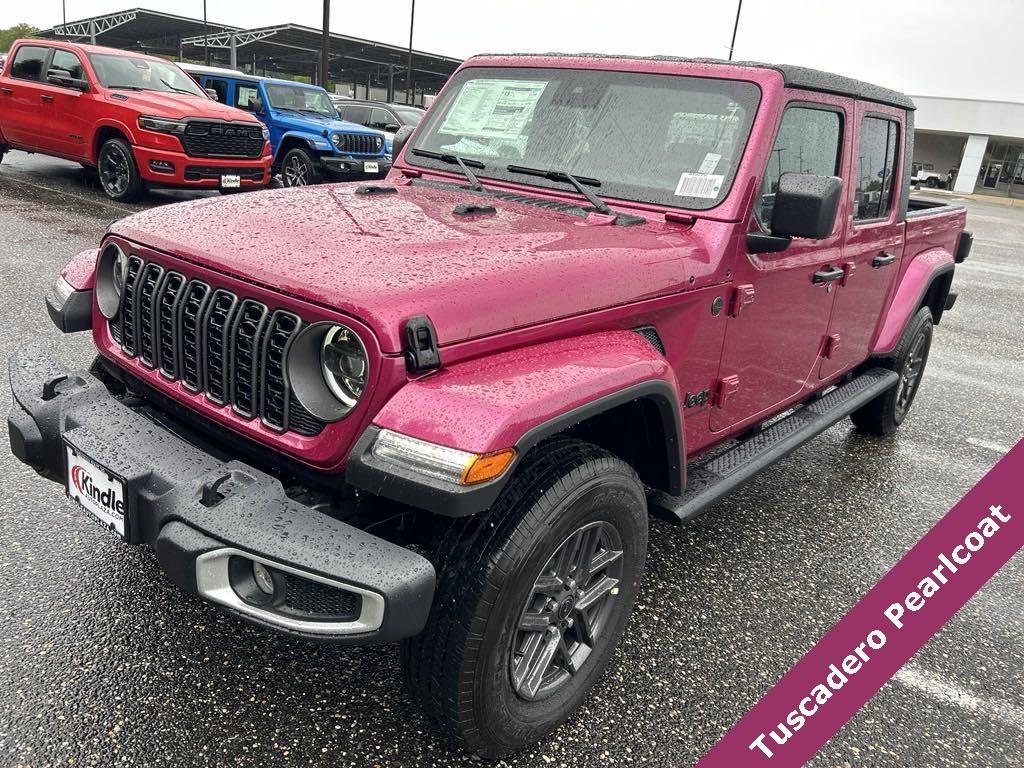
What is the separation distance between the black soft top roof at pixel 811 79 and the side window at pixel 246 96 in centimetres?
1023

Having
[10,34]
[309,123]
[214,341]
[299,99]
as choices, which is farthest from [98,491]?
[10,34]

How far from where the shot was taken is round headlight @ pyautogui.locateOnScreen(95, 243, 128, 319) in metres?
2.49

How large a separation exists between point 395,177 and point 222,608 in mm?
2150

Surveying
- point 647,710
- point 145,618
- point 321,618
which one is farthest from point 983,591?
point 145,618

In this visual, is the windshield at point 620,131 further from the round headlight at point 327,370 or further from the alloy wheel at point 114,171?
the alloy wheel at point 114,171

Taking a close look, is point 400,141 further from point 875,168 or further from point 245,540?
point 245,540

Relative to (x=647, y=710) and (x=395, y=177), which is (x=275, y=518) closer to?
(x=647, y=710)

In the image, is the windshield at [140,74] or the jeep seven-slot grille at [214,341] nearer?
the jeep seven-slot grille at [214,341]

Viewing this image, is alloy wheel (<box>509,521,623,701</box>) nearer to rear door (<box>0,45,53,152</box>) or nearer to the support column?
rear door (<box>0,45,53,152</box>)

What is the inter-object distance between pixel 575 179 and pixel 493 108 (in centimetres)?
63

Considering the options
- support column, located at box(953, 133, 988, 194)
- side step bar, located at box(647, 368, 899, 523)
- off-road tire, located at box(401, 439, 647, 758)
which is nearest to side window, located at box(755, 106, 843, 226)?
side step bar, located at box(647, 368, 899, 523)

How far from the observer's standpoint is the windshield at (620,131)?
2822 millimetres

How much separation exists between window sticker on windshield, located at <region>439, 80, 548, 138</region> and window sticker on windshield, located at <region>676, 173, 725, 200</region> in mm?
748

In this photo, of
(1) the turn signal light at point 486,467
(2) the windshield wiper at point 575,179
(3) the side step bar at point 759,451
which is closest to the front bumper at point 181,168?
(2) the windshield wiper at point 575,179
